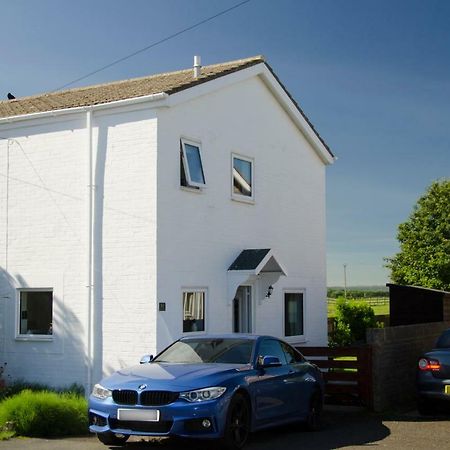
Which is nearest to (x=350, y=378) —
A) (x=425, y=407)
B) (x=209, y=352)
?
(x=425, y=407)

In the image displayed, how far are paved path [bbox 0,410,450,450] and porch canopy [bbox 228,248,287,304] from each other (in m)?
3.92

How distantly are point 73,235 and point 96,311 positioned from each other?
1589mm

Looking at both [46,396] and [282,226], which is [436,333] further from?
[46,396]

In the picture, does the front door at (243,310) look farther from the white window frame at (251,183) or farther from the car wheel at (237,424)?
the car wheel at (237,424)

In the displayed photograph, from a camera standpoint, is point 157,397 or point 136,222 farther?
point 136,222

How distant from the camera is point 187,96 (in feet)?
49.5

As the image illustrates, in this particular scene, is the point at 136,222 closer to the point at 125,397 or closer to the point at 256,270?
the point at 256,270

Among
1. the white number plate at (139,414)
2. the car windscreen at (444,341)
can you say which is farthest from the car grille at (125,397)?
the car windscreen at (444,341)

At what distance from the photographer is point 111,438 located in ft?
33.3

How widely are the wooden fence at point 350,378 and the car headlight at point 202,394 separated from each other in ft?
15.7

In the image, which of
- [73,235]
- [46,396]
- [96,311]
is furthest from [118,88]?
[46,396]

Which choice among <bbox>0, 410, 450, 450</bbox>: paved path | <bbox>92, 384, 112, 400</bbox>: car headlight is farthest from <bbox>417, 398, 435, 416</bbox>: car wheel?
<bbox>92, 384, 112, 400</bbox>: car headlight

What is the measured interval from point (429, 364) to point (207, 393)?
4983 millimetres

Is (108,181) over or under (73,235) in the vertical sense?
over
